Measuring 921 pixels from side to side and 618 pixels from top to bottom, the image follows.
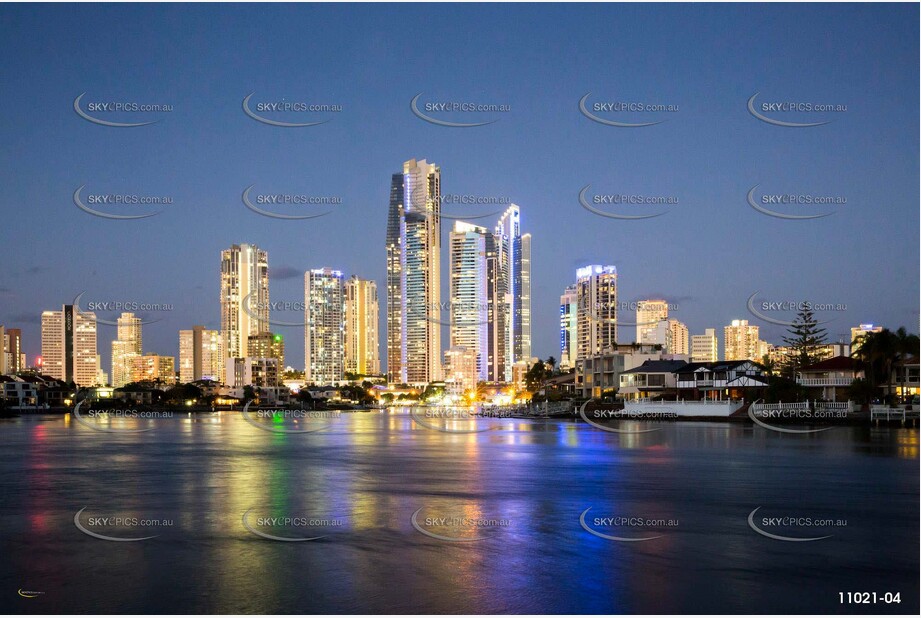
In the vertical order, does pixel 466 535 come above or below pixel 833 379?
below

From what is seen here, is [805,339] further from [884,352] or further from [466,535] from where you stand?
[466,535]

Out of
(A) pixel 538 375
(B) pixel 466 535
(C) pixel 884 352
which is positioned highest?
(C) pixel 884 352

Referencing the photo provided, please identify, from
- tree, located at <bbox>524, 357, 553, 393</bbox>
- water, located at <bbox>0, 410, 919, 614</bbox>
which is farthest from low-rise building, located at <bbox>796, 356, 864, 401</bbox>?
tree, located at <bbox>524, 357, 553, 393</bbox>

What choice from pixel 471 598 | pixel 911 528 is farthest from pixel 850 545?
pixel 471 598

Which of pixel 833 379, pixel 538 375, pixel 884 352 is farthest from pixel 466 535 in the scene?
pixel 538 375

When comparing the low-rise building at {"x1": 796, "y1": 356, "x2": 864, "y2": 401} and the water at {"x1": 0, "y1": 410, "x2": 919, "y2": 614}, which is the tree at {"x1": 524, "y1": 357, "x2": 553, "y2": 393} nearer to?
the low-rise building at {"x1": 796, "y1": 356, "x2": 864, "y2": 401}

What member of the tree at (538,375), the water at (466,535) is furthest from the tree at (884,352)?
the tree at (538,375)

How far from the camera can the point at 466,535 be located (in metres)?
21.3

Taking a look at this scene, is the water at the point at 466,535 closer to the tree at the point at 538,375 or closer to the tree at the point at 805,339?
the tree at the point at 805,339

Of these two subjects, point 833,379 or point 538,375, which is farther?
point 538,375

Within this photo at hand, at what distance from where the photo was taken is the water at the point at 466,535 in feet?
51.6

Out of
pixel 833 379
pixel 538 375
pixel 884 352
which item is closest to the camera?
pixel 884 352

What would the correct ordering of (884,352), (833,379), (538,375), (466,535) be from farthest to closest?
(538,375)
(833,379)
(884,352)
(466,535)

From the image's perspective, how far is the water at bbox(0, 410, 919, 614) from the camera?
51.6 ft
